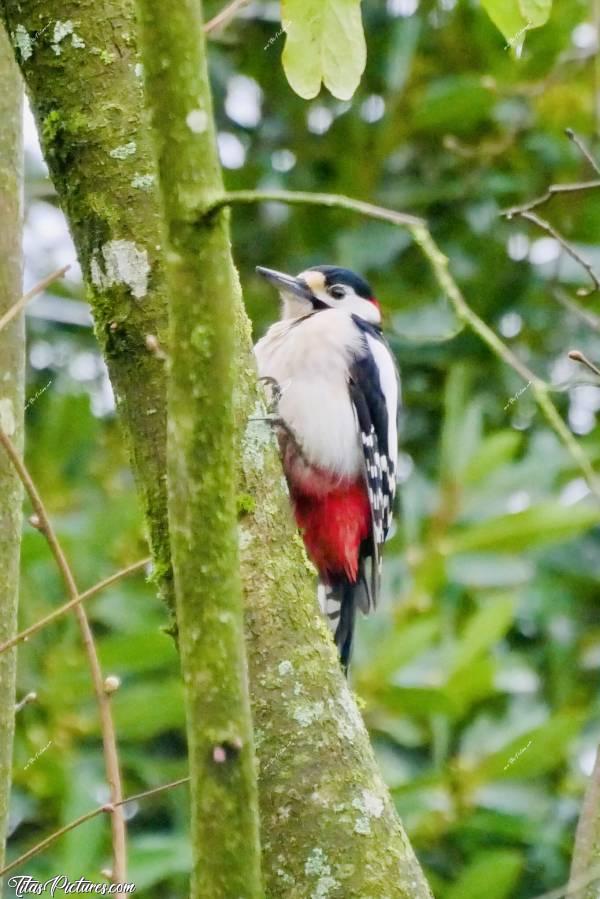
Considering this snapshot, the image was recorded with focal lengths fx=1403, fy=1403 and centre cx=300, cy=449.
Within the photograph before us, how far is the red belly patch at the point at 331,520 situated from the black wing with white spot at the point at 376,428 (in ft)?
0.15

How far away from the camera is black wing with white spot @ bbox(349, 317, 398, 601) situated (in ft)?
12.5

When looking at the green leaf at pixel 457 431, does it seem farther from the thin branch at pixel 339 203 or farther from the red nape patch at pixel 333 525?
the thin branch at pixel 339 203

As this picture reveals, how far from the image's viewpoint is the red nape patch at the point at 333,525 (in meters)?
3.76

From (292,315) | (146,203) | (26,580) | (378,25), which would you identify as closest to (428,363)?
(292,315)

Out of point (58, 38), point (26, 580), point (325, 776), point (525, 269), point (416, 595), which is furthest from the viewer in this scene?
point (525, 269)

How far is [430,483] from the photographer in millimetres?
4793

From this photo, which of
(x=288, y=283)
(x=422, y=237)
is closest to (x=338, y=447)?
(x=288, y=283)

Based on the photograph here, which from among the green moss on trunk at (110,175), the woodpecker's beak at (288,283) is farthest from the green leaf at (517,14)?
the woodpecker's beak at (288,283)

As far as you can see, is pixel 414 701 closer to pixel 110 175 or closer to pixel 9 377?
pixel 9 377

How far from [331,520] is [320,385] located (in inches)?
14.4

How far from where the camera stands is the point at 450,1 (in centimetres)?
503

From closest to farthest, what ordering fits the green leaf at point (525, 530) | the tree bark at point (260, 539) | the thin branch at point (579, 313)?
the tree bark at point (260, 539) → the thin branch at point (579, 313) → the green leaf at point (525, 530)

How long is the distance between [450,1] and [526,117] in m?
0.50

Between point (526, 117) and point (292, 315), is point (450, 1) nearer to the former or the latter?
point (526, 117)
